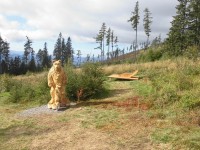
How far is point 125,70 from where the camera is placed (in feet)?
61.0

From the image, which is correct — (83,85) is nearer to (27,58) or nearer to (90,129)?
(90,129)

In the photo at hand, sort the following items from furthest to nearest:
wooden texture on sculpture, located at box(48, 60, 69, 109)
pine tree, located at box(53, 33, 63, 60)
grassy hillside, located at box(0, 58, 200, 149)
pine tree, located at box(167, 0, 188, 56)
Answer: pine tree, located at box(53, 33, 63, 60) < pine tree, located at box(167, 0, 188, 56) < wooden texture on sculpture, located at box(48, 60, 69, 109) < grassy hillside, located at box(0, 58, 200, 149)

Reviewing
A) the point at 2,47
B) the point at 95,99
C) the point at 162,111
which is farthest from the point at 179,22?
the point at 2,47

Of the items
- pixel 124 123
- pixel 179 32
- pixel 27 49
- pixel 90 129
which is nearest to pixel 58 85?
pixel 90 129

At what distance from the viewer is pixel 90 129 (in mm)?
7430

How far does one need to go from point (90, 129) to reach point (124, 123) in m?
0.83

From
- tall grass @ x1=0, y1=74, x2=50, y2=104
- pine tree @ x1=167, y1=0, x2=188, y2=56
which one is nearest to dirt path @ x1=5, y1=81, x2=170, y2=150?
tall grass @ x1=0, y1=74, x2=50, y2=104

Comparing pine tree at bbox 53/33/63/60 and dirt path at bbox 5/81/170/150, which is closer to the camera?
dirt path at bbox 5/81/170/150

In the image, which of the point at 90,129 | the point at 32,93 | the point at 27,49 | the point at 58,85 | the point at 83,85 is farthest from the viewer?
the point at 27,49

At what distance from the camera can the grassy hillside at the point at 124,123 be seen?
635cm

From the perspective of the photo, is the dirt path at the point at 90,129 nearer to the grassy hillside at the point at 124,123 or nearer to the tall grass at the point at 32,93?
the grassy hillside at the point at 124,123

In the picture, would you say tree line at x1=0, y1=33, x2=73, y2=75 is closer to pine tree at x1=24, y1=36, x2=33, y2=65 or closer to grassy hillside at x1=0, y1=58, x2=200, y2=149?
pine tree at x1=24, y1=36, x2=33, y2=65

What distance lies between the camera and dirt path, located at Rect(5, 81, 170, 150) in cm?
640

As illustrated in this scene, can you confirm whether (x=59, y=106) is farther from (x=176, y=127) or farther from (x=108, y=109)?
(x=176, y=127)
